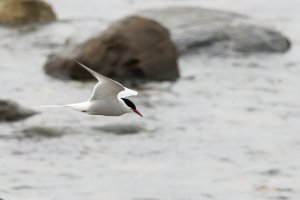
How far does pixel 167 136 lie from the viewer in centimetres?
1806

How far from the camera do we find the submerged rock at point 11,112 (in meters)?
18.1

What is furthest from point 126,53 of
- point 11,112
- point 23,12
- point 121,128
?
point 23,12

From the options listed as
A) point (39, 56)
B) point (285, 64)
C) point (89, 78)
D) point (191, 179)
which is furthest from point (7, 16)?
point (191, 179)

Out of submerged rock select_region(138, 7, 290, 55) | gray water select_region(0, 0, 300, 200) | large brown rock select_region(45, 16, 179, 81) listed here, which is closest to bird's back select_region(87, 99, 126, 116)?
gray water select_region(0, 0, 300, 200)

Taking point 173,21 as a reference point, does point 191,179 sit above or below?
below

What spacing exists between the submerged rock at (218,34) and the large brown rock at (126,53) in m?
2.18

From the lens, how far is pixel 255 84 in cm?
2150

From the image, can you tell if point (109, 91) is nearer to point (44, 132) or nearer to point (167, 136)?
point (44, 132)

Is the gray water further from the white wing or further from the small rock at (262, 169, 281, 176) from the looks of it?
the white wing

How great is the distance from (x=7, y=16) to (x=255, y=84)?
6.35m

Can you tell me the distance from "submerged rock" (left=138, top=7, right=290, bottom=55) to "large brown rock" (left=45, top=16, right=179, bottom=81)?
2179 millimetres

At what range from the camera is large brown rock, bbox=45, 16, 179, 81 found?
65.8 feet

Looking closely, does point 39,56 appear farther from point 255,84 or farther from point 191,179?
point 191,179

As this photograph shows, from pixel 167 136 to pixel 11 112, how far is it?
250 centimetres
